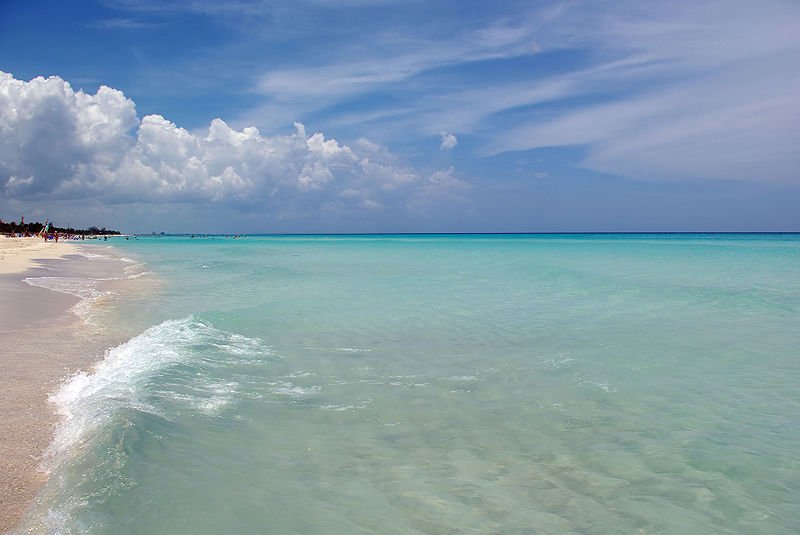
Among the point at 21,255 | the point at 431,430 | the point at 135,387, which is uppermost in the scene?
the point at 21,255

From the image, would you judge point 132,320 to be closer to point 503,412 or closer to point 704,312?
point 503,412

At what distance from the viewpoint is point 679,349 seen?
923cm

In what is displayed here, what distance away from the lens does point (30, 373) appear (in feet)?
22.5

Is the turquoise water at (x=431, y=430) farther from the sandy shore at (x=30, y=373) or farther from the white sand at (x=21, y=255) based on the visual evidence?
the white sand at (x=21, y=255)

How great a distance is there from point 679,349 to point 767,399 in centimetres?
275

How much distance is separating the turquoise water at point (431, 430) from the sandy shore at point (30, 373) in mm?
182

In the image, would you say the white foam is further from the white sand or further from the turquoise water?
the white sand

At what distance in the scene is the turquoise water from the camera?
3.89m

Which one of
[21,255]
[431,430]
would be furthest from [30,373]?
[21,255]

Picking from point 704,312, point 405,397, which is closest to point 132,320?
point 405,397

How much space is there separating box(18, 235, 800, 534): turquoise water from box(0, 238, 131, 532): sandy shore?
7.2 inches

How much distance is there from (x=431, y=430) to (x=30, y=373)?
18.1 ft

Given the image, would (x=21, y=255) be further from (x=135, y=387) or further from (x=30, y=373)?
(x=135, y=387)

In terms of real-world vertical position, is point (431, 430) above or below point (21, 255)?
below
